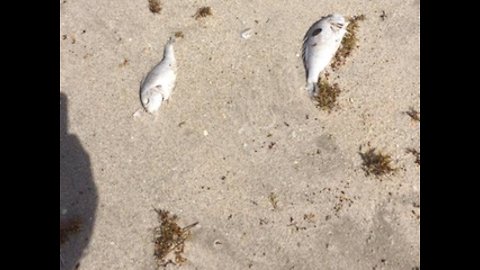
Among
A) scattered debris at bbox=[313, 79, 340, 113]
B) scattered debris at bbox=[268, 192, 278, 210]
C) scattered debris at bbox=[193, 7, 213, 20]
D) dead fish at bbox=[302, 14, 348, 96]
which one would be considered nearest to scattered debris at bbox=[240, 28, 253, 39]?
scattered debris at bbox=[193, 7, 213, 20]

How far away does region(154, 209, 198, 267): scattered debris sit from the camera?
206 inches

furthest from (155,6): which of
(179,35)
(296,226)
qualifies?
(296,226)

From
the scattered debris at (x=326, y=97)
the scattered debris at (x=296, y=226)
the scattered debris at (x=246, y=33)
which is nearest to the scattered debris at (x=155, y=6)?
the scattered debris at (x=246, y=33)

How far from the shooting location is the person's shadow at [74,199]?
17.4 feet

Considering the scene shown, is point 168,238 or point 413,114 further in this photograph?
point 413,114

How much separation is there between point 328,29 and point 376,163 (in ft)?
6.05

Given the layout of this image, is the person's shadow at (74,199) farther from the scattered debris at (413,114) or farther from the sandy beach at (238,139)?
the scattered debris at (413,114)

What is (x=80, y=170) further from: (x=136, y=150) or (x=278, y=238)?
(x=278, y=238)

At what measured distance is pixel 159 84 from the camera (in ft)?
18.8

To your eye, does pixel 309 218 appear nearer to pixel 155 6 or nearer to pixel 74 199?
pixel 74 199

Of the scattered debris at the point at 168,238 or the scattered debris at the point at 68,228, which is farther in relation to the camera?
the scattered debris at the point at 68,228

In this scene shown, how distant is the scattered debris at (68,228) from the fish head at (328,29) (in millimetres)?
3766
